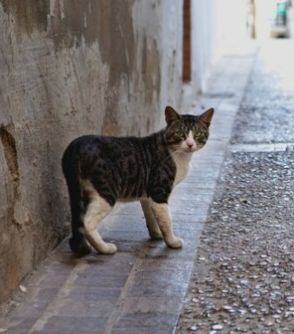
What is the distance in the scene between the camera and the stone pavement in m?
2.63

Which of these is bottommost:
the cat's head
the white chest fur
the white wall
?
the white wall

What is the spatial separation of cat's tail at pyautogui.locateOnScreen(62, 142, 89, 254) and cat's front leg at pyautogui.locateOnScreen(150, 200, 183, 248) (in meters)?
0.38

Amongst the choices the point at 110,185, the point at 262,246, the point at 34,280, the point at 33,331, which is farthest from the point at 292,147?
the point at 33,331

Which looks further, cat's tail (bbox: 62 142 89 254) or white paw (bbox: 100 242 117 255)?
white paw (bbox: 100 242 117 255)

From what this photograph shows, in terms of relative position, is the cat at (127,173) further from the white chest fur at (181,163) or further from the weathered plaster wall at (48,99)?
the weathered plaster wall at (48,99)

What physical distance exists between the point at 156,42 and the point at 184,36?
2.72 m

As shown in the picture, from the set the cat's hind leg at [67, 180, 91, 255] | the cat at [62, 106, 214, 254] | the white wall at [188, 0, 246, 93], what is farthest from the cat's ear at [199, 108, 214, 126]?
the white wall at [188, 0, 246, 93]

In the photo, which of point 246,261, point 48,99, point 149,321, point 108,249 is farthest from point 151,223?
point 149,321

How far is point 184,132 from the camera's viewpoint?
346 centimetres

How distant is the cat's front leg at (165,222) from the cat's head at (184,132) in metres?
0.29

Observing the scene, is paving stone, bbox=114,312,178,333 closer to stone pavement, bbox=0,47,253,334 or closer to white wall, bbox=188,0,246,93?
stone pavement, bbox=0,47,253,334

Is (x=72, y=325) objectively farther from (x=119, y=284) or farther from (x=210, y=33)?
(x=210, y=33)

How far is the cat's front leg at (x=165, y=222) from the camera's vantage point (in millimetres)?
3420

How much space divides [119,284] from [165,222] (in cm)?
51
